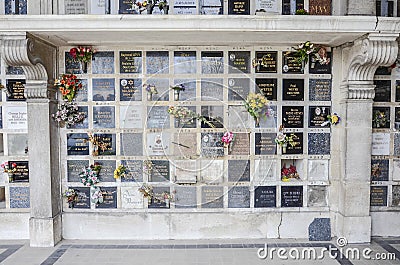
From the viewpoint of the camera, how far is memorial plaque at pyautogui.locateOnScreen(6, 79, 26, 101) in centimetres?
478

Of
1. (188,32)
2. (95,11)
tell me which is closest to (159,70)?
(188,32)

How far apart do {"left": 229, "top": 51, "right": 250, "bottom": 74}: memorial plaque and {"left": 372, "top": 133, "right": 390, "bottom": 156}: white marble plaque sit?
2230mm

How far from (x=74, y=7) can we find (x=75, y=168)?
93.5 inches

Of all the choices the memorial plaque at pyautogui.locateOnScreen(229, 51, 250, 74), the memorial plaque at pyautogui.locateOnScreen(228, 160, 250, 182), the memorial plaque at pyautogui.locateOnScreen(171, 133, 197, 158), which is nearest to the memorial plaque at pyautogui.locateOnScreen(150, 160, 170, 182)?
the memorial plaque at pyautogui.locateOnScreen(171, 133, 197, 158)

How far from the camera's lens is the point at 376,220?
4875 mm

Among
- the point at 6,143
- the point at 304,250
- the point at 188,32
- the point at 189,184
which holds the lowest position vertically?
the point at 304,250

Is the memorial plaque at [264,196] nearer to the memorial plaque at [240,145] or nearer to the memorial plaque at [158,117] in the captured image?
the memorial plaque at [240,145]

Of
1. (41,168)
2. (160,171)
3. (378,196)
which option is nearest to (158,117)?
(160,171)

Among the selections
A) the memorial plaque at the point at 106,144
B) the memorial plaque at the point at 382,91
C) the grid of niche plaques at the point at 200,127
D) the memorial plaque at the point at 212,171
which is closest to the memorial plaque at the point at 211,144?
the grid of niche plaques at the point at 200,127

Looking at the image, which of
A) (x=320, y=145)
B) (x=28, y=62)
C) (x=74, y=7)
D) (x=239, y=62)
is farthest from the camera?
(x=320, y=145)

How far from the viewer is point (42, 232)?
457 centimetres

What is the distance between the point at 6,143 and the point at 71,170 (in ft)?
3.43

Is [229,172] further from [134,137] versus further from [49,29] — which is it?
[49,29]

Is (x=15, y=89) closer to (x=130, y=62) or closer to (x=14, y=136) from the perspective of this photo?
(x=14, y=136)
